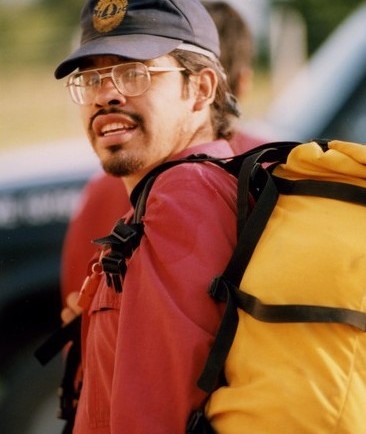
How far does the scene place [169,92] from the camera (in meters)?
2.47

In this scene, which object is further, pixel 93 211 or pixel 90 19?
pixel 93 211

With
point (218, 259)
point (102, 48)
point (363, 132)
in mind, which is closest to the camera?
point (218, 259)

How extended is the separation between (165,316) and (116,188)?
5.30ft

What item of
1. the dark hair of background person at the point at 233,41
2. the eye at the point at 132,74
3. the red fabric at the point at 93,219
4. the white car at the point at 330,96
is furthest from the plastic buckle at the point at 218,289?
the white car at the point at 330,96

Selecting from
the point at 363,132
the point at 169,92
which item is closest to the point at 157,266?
the point at 169,92

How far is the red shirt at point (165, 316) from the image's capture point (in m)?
2.03

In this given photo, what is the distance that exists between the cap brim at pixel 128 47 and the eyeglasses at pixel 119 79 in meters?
0.04

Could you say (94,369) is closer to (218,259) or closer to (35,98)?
(218,259)

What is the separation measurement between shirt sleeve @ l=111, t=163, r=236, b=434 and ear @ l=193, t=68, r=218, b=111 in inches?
18.3

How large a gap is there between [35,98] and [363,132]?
1373 millimetres

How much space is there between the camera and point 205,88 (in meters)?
2.60

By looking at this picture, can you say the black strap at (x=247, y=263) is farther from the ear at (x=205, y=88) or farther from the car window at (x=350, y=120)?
the car window at (x=350, y=120)

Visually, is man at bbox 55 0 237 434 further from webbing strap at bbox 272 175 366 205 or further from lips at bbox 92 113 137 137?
webbing strap at bbox 272 175 366 205

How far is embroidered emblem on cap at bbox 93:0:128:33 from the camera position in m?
2.42
